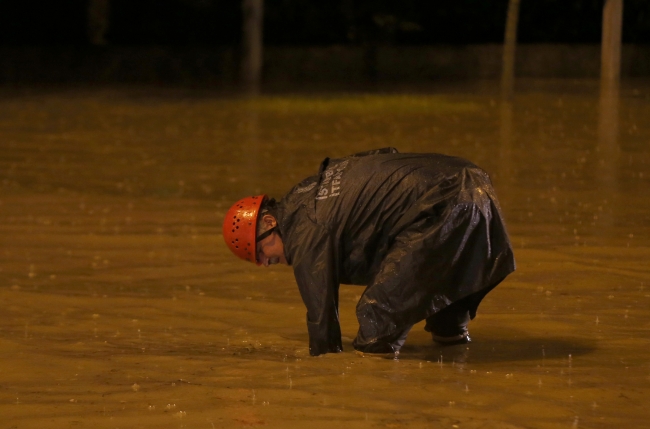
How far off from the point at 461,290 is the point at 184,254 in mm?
3005

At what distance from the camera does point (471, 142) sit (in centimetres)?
1255

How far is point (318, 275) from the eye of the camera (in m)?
4.66

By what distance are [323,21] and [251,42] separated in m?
4.03

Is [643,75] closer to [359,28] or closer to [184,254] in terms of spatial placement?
[359,28]

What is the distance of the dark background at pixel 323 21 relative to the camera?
2759 cm

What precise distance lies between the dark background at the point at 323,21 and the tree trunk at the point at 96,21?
0.70 metres

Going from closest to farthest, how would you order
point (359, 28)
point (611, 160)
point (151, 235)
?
point (151, 235)
point (611, 160)
point (359, 28)

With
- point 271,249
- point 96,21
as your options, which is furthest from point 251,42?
point 271,249

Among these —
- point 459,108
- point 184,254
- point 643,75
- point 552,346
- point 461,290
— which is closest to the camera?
point 461,290

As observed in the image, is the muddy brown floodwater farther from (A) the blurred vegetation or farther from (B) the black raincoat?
(A) the blurred vegetation

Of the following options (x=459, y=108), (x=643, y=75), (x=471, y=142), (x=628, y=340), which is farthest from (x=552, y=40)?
(x=628, y=340)

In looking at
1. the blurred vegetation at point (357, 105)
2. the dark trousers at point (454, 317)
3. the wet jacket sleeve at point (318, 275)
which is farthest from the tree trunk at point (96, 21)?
the wet jacket sleeve at point (318, 275)

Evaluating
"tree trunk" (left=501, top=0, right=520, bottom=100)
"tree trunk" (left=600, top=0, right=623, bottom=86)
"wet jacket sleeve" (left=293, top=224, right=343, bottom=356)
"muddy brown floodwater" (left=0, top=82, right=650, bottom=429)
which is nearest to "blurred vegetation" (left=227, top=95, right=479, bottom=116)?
"tree trunk" (left=501, top=0, right=520, bottom=100)

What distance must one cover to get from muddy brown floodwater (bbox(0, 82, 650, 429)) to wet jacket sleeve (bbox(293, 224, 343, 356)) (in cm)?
23
